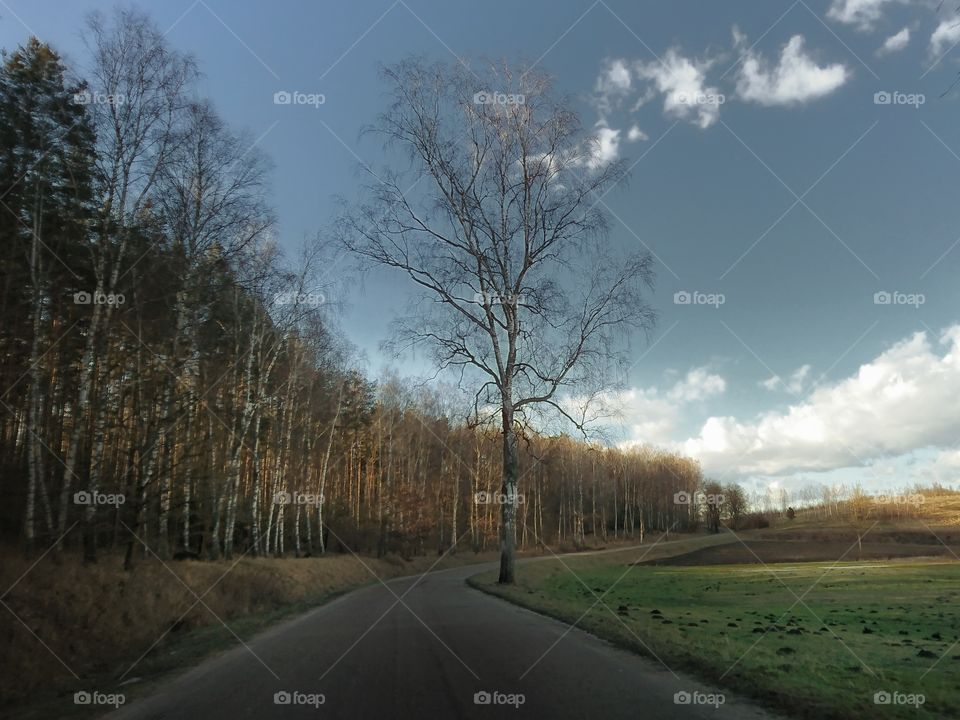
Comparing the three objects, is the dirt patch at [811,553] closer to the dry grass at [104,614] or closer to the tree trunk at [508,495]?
the tree trunk at [508,495]

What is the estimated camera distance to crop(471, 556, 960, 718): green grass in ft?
22.9

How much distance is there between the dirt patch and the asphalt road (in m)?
47.0

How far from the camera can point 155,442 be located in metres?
17.7

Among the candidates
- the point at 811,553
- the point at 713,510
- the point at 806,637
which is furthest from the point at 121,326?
the point at 713,510

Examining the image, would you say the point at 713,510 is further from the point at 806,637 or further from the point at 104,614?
the point at 104,614

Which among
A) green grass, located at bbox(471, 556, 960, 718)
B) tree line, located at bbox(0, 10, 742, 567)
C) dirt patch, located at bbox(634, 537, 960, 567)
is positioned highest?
tree line, located at bbox(0, 10, 742, 567)

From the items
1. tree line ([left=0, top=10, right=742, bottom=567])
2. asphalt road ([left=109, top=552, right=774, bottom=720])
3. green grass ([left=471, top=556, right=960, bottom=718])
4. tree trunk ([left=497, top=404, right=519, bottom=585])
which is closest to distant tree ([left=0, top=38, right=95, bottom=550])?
tree line ([left=0, top=10, right=742, bottom=567])

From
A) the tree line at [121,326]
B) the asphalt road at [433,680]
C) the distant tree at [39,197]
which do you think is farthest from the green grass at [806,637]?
the distant tree at [39,197]

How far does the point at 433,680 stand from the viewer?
774 centimetres

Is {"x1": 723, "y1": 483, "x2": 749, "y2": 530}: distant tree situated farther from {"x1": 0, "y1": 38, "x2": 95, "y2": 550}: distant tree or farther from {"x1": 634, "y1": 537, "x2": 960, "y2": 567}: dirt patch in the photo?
{"x1": 0, "y1": 38, "x2": 95, "y2": 550}: distant tree

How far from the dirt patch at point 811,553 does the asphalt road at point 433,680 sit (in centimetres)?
4697

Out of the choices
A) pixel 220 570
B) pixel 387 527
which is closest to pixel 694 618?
pixel 220 570

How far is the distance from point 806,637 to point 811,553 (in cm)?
5175

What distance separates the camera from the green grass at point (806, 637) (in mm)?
6988
